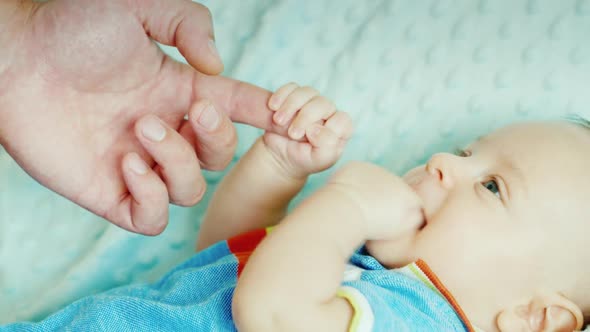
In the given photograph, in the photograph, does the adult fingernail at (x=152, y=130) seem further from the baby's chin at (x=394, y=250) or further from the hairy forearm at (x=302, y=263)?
the baby's chin at (x=394, y=250)

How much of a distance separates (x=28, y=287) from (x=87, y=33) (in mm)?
576

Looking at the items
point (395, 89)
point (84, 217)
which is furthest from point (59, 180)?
point (395, 89)

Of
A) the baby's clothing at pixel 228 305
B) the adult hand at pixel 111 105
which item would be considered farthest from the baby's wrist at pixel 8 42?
the baby's clothing at pixel 228 305

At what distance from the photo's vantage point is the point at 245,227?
1226mm

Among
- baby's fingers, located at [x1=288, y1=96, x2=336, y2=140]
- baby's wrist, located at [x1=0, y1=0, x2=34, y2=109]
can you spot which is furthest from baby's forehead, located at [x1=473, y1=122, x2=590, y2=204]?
baby's wrist, located at [x1=0, y1=0, x2=34, y2=109]

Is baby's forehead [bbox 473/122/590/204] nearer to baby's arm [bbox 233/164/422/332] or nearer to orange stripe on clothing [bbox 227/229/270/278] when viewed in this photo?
baby's arm [bbox 233/164/422/332]

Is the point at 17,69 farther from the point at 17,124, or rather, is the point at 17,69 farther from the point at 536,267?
the point at 536,267

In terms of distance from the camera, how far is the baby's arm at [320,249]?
0.83 m

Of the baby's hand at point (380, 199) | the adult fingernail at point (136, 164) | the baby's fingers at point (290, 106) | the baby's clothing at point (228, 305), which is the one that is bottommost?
the baby's clothing at point (228, 305)

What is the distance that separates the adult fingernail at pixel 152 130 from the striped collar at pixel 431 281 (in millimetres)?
403

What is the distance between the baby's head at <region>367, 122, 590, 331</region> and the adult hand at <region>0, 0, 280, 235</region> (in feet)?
1.06

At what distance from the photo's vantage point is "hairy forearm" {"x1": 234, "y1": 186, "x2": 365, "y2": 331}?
0.83m

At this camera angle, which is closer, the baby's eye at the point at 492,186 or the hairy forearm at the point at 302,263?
the hairy forearm at the point at 302,263

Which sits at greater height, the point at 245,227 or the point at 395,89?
the point at 395,89
